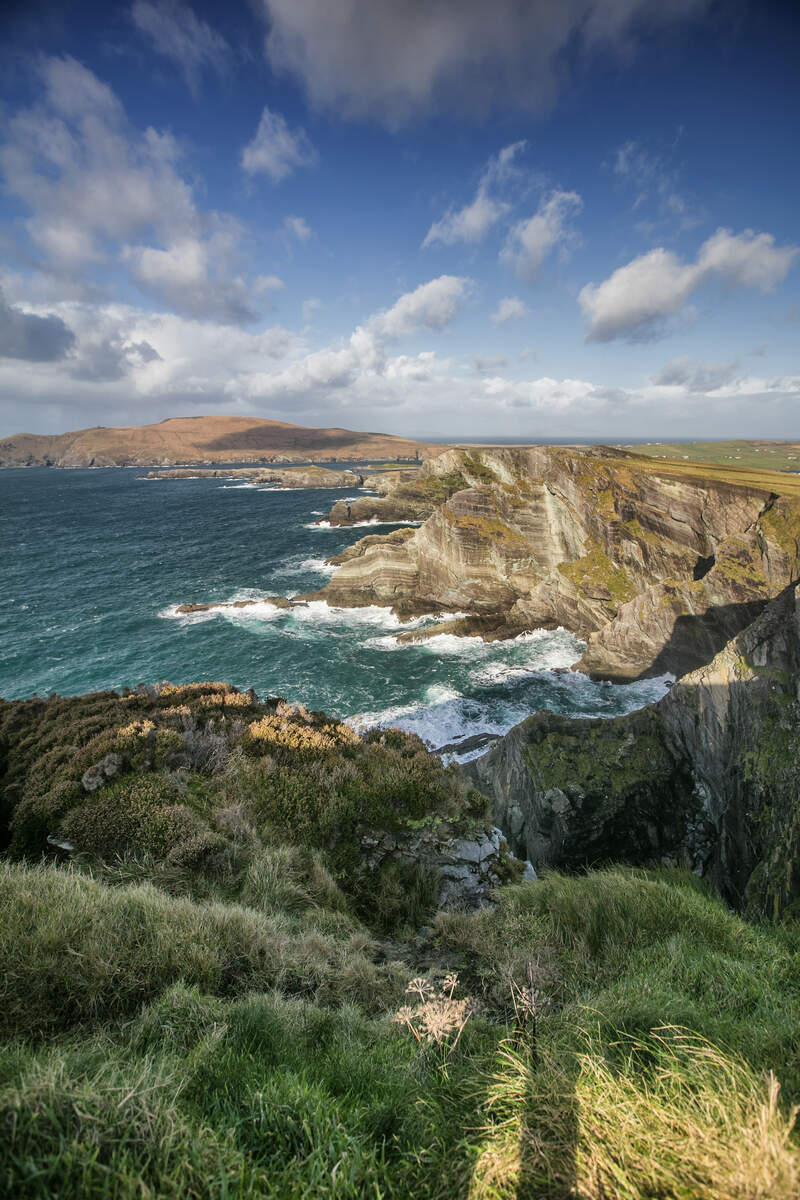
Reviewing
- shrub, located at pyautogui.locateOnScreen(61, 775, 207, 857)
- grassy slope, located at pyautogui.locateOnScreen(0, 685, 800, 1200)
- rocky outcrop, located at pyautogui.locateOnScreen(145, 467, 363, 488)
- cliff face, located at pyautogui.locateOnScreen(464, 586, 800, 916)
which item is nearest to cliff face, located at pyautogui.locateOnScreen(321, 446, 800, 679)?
cliff face, located at pyautogui.locateOnScreen(464, 586, 800, 916)

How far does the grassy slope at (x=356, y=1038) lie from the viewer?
1804 millimetres

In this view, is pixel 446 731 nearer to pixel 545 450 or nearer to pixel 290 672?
pixel 290 672

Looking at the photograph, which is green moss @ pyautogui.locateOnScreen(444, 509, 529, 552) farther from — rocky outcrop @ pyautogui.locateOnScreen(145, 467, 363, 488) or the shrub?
rocky outcrop @ pyautogui.locateOnScreen(145, 467, 363, 488)

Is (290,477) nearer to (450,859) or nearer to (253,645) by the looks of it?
(253,645)

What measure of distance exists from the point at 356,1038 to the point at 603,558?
33.0 m

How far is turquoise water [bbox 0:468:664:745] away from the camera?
2592 cm

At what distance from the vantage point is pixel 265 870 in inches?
237

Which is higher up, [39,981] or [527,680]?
[39,981]

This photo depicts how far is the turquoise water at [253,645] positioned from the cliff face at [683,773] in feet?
34.0

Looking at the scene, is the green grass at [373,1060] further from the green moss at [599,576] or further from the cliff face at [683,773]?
the green moss at [599,576]

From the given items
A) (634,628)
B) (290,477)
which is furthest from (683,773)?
(290,477)

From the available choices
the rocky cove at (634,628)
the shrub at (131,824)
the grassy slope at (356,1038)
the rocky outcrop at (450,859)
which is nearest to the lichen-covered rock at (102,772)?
the shrub at (131,824)

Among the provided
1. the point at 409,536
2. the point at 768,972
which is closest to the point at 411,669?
the point at 409,536

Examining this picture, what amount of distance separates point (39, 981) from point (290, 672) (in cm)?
2659
